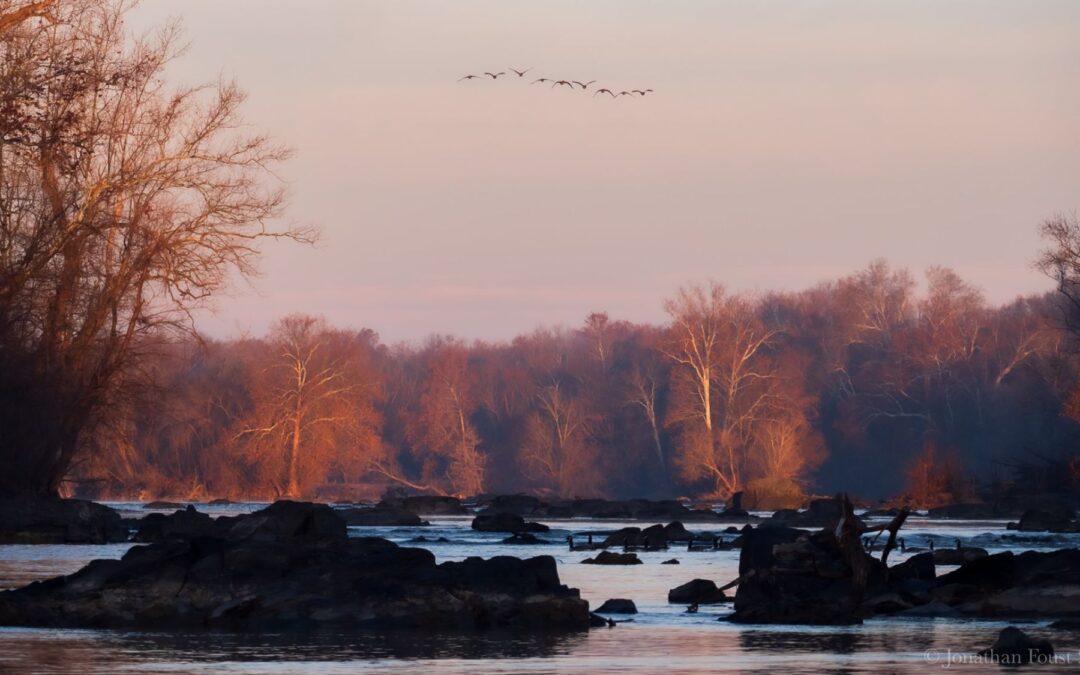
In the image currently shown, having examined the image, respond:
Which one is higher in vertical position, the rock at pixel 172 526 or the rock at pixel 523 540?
the rock at pixel 172 526

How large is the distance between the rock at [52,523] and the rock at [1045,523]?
993 inches

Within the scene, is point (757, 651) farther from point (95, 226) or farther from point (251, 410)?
point (251, 410)

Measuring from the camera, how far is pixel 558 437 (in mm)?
109062

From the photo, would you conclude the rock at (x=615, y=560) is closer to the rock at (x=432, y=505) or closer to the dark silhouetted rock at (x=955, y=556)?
the dark silhouetted rock at (x=955, y=556)

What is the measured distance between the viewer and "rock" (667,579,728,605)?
76.1ft

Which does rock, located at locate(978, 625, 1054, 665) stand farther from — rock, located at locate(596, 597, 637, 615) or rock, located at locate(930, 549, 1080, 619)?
rock, located at locate(596, 597, 637, 615)

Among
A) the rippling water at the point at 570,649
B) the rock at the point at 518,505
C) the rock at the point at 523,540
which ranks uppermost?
the rock at the point at 518,505

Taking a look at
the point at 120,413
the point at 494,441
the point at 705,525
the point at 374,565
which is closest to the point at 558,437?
the point at 494,441

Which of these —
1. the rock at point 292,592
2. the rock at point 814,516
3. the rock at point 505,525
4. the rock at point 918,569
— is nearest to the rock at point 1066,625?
the rock at point 918,569

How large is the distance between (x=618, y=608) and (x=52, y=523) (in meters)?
21.7

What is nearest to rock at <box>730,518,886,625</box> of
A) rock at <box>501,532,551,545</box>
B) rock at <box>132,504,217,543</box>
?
rock at <box>132,504,217,543</box>

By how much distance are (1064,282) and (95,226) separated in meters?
35.2

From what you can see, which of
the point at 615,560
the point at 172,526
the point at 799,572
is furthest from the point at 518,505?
the point at 799,572

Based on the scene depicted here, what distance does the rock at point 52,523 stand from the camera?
38.4 m
